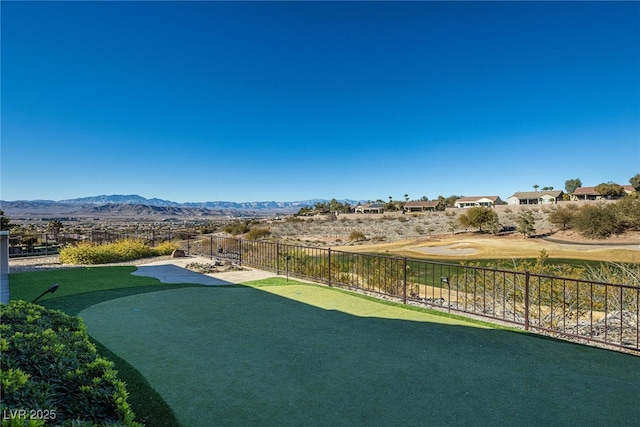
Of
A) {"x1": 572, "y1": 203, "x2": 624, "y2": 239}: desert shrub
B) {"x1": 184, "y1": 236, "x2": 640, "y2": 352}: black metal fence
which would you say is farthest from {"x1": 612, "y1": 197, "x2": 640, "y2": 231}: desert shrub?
{"x1": 184, "y1": 236, "x2": 640, "y2": 352}: black metal fence

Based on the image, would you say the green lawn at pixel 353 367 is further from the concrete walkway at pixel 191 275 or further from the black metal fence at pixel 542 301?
the concrete walkway at pixel 191 275

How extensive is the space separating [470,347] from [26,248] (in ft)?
58.5

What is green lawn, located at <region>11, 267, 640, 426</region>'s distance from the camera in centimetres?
281

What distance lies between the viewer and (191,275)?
994 cm

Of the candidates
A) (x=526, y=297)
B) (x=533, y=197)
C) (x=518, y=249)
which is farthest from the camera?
(x=533, y=197)

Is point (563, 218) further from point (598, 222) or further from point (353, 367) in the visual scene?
point (353, 367)

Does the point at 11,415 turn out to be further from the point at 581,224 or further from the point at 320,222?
the point at 320,222

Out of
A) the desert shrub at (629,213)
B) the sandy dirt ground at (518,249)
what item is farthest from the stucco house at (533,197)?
the sandy dirt ground at (518,249)

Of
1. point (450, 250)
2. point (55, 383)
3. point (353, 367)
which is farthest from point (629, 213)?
point (55, 383)

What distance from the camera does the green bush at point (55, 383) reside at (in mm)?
1472

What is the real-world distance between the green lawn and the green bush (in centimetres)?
93

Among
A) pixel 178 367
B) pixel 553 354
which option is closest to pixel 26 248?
pixel 178 367

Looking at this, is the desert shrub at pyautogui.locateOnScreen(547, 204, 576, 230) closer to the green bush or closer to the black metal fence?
the black metal fence

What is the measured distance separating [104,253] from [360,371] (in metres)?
12.5
